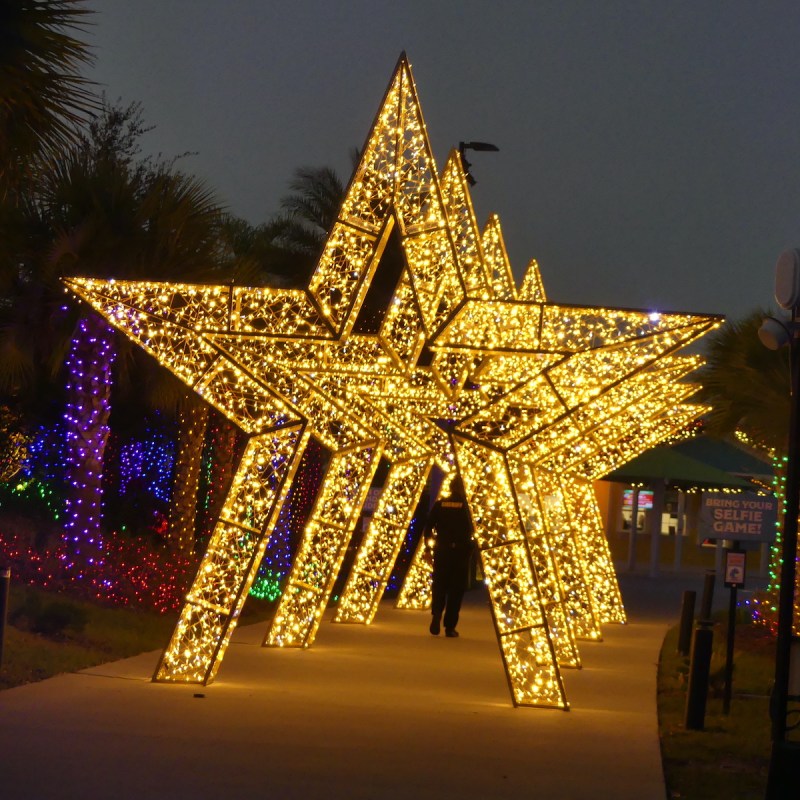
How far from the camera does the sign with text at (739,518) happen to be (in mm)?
12766

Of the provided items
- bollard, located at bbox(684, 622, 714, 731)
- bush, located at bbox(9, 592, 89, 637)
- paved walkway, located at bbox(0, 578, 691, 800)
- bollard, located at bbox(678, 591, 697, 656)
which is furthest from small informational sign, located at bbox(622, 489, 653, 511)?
bollard, located at bbox(684, 622, 714, 731)

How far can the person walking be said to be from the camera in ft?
56.6

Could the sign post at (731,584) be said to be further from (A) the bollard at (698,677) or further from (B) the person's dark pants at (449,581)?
(B) the person's dark pants at (449,581)

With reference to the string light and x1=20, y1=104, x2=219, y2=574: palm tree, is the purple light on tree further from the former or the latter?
the string light

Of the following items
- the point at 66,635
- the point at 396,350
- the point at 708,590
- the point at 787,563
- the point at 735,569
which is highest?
the point at 396,350

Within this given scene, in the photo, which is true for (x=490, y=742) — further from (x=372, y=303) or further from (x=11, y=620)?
(x=372, y=303)

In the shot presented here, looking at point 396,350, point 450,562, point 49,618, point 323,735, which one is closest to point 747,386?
point 450,562

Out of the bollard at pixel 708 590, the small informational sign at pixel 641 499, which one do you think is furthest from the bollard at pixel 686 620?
the small informational sign at pixel 641 499

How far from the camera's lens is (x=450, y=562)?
56.5ft

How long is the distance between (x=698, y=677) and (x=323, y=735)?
3.30m

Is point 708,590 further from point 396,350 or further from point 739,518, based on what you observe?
point 396,350

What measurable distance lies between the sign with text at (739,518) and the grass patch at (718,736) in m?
1.50

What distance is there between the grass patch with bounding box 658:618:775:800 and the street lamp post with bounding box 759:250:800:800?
0.47 metres

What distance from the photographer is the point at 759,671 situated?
15.9m
